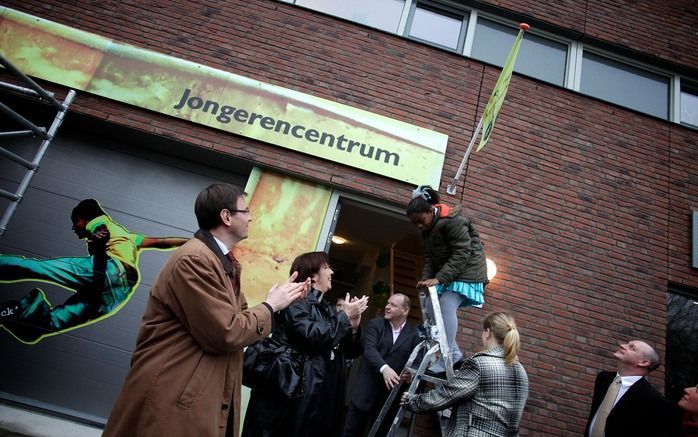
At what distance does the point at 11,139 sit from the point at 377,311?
6.79 metres

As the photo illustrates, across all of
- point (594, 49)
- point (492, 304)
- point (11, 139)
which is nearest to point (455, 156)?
point (492, 304)

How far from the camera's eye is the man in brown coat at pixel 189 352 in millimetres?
1741

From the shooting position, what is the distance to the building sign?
5129 millimetres

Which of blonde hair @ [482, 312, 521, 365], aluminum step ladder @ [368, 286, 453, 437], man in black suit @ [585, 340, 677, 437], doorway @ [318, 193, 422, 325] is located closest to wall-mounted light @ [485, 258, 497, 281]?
doorway @ [318, 193, 422, 325]

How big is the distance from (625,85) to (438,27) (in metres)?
3.02

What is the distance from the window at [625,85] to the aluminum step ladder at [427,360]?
486 cm

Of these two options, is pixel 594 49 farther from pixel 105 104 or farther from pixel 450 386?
pixel 105 104

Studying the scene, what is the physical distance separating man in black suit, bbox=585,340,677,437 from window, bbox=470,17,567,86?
424 centimetres

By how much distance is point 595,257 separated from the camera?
5.31 meters

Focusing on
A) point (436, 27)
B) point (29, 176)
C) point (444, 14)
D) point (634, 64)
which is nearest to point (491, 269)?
point (436, 27)

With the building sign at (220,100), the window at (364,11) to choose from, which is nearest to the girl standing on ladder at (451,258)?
the building sign at (220,100)

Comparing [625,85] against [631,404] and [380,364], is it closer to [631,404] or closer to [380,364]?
[631,404]

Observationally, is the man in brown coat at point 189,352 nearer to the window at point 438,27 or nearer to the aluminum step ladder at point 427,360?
the aluminum step ladder at point 427,360

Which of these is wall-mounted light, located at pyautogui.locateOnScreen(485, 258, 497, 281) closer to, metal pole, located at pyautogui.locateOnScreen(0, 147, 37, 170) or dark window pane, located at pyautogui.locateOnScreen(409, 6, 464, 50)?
dark window pane, located at pyautogui.locateOnScreen(409, 6, 464, 50)
